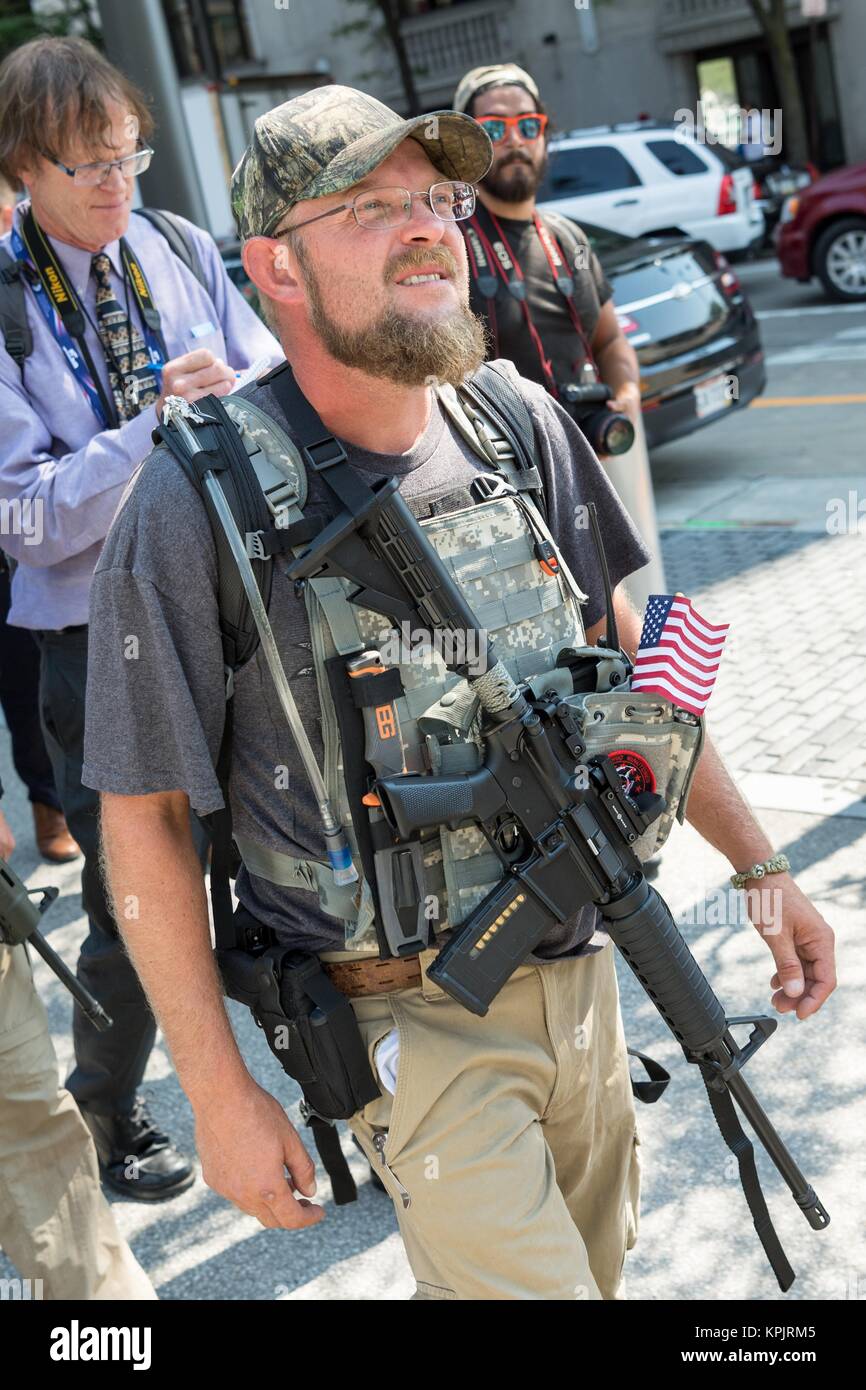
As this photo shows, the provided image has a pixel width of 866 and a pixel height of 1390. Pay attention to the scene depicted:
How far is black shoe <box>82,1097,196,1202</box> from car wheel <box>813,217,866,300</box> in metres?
12.9

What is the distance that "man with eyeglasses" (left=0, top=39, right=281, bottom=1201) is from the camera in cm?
312

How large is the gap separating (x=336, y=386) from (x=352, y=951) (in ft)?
2.68

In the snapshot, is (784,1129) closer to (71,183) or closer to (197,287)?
(197,287)

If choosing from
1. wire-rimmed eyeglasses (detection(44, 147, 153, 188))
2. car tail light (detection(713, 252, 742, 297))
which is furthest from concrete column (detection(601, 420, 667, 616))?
car tail light (detection(713, 252, 742, 297))

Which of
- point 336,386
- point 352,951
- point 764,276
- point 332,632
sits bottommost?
point 764,276

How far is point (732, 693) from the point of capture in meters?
5.99

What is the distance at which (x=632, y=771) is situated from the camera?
220 centimetres

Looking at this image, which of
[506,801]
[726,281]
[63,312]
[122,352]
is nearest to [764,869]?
[506,801]

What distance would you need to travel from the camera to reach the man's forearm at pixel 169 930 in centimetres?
209

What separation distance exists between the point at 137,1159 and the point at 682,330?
6679 millimetres

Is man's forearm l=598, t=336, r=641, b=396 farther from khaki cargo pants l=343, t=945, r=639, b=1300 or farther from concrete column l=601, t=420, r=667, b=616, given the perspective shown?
khaki cargo pants l=343, t=945, r=639, b=1300

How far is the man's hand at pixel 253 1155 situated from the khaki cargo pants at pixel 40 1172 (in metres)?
0.85

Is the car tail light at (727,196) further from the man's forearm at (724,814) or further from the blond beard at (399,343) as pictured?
the blond beard at (399,343)
